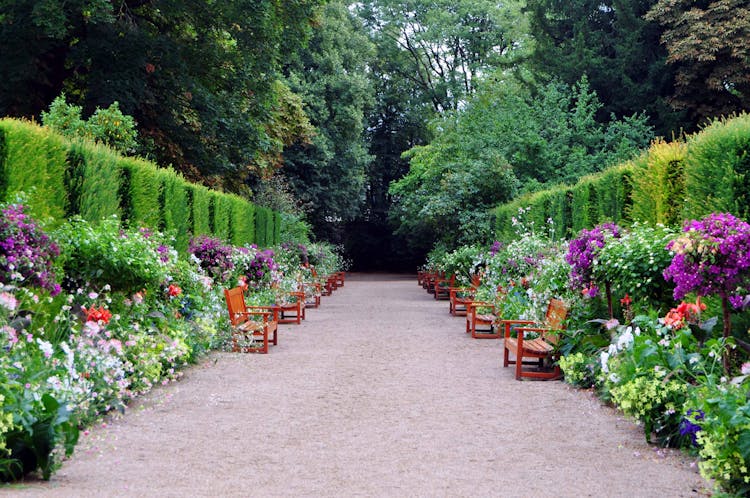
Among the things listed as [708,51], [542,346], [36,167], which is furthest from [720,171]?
[708,51]

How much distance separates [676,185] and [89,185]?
7354mm

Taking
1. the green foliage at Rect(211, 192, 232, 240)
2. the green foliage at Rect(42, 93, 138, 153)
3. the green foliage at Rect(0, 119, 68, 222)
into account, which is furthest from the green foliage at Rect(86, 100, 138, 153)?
the green foliage at Rect(0, 119, 68, 222)

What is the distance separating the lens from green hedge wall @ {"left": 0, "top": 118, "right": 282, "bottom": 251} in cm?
811

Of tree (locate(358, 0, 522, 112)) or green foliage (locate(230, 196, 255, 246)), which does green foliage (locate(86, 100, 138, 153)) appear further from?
tree (locate(358, 0, 522, 112))

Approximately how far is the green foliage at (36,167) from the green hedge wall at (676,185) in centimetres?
675

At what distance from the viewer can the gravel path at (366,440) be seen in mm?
5031

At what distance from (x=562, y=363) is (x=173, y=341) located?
14.2 feet

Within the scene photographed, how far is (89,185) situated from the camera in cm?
1001

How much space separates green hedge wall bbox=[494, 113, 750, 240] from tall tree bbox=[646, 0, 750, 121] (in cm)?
1020

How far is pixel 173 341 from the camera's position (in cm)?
904

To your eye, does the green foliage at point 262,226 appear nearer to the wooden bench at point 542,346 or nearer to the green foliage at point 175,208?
the green foliage at point 175,208

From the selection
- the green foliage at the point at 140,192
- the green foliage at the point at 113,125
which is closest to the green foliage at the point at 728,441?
the green foliage at the point at 140,192

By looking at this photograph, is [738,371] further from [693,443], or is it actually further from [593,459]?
[593,459]

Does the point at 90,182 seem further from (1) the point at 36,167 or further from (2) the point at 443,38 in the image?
(2) the point at 443,38
